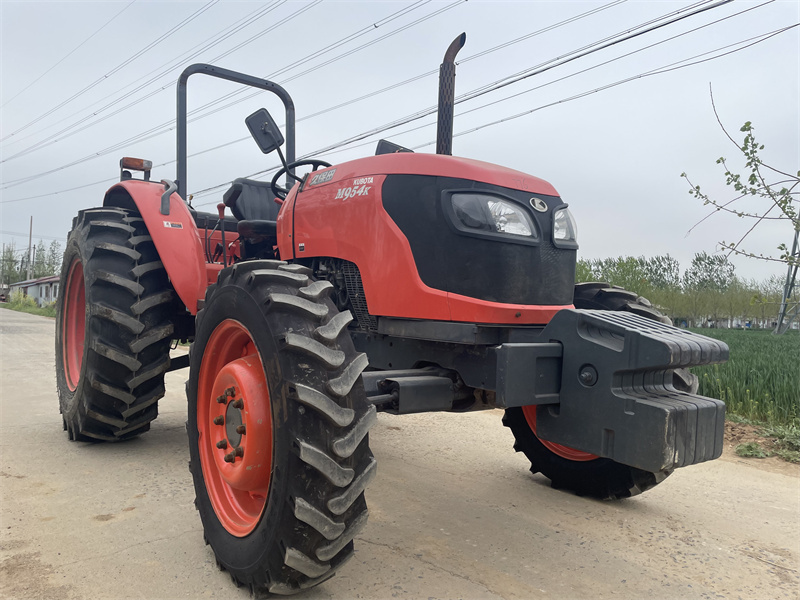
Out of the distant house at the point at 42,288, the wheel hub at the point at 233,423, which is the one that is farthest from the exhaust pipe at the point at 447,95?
the distant house at the point at 42,288

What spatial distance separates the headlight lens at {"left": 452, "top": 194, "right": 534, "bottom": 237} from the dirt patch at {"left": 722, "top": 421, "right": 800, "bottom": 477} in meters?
3.24

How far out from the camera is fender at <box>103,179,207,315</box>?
3.98 meters

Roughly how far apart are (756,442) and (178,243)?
16.6ft

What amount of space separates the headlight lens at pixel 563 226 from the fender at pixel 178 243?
A: 2327mm

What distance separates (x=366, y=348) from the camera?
3221mm

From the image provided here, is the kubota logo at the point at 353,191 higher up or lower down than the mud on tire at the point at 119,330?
higher up

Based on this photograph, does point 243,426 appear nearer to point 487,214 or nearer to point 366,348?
point 366,348

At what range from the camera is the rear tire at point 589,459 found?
335 centimetres

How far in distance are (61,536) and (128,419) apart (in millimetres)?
1447

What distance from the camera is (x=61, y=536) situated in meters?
2.77

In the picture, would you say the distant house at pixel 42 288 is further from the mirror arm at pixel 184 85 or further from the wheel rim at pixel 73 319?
the mirror arm at pixel 184 85

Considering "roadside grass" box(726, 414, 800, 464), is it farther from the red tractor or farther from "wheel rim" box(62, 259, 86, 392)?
"wheel rim" box(62, 259, 86, 392)

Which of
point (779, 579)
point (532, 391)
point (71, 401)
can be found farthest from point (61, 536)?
point (779, 579)

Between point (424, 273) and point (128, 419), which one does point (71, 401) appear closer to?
point (128, 419)
